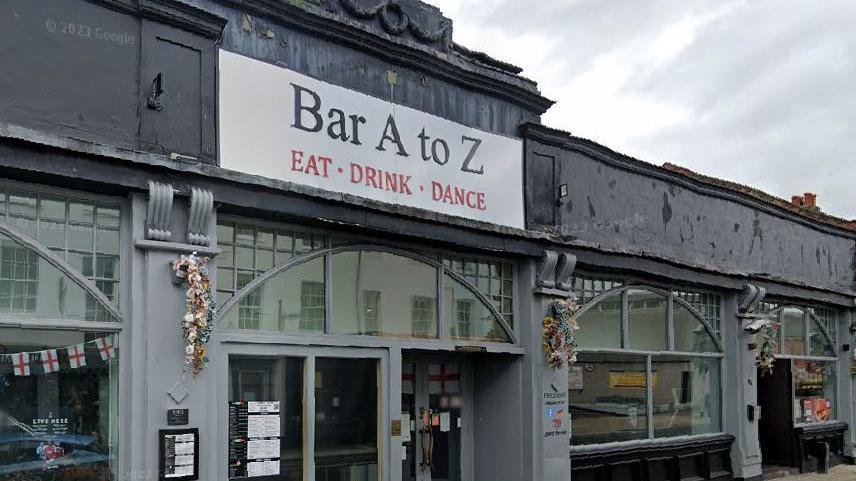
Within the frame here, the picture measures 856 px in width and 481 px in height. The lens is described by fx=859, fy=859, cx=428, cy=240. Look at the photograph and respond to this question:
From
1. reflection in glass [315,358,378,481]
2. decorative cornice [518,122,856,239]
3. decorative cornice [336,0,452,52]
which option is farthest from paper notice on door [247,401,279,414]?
decorative cornice [518,122,856,239]

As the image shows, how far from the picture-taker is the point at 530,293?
1102 cm

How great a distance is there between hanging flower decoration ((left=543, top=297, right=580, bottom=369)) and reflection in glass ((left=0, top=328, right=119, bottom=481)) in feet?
18.4

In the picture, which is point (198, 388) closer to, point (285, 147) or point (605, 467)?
point (285, 147)

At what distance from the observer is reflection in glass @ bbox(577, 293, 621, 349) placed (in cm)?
1203

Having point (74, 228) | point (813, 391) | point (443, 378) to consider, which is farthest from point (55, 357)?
point (813, 391)

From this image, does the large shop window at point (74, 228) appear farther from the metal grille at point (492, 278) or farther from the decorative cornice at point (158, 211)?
the metal grille at point (492, 278)

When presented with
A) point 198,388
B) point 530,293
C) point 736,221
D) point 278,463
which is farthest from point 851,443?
point 198,388

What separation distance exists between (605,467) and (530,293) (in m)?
2.88

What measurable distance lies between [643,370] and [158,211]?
8273 millimetres

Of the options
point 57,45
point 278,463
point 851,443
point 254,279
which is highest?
point 57,45

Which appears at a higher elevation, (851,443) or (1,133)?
(1,133)

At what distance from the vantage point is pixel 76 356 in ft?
23.0

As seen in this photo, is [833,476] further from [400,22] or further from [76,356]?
[76,356]

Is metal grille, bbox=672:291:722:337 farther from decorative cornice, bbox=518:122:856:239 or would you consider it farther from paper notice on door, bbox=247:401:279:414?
paper notice on door, bbox=247:401:279:414
